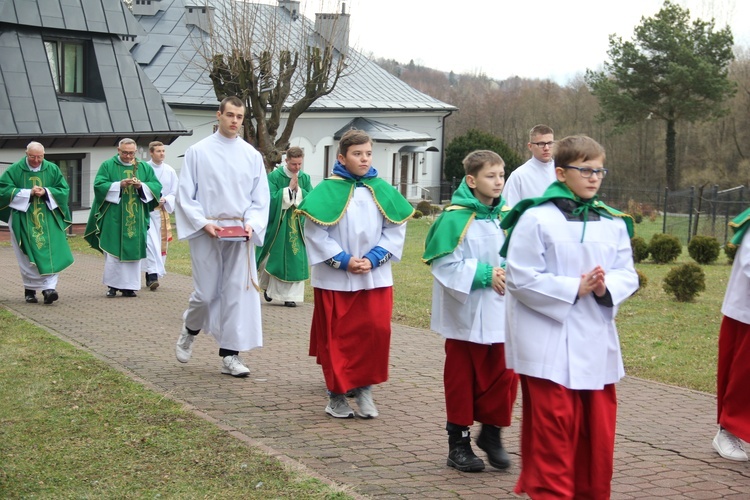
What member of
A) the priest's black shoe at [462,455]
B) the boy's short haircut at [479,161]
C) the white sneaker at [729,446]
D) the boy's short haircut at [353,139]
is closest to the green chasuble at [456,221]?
the boy's short haircut at [479,161]

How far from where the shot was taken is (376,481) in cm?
554

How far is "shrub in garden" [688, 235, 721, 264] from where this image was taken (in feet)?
68.7

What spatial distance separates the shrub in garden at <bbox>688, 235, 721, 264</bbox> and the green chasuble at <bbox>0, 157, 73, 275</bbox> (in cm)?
1362

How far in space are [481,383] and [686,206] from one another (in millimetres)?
30980

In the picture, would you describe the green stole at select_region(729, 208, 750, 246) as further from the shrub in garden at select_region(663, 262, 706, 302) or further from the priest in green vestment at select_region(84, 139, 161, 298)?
the priest in green vestment at select_region(84, 139, 161, 298)

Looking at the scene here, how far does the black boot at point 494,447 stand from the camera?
5.86 meters

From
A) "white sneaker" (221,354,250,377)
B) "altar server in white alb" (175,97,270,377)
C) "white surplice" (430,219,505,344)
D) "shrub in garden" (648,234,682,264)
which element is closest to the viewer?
"white surplice" (430,219,505,344)

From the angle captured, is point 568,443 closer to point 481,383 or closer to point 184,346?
point 481,383

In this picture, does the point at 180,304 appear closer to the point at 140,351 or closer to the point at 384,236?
the point at 140,351

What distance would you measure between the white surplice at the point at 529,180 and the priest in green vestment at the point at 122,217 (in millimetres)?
6258

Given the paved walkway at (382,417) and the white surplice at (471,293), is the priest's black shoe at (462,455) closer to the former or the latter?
the paved walkway at (382,417)

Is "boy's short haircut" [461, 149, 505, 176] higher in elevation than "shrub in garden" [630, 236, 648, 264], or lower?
higher

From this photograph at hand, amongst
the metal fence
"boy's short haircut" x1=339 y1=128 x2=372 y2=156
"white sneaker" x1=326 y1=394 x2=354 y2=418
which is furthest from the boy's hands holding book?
the metal fence

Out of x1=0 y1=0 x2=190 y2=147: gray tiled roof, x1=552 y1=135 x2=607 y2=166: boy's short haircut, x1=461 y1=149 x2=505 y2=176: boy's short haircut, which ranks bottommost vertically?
x1=461 y1=149 x2=505 y2=176: boy's short haircut
